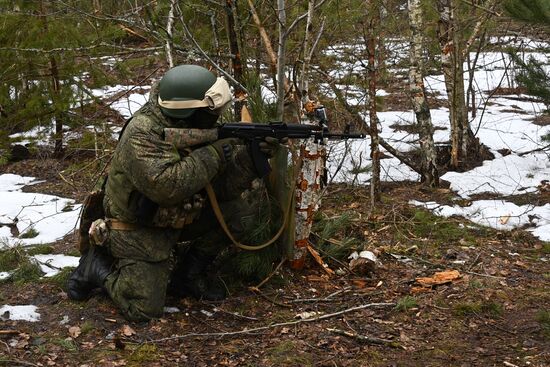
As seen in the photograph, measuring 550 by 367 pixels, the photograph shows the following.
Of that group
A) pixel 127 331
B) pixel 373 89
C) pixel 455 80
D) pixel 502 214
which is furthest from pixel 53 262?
pixel 455 80

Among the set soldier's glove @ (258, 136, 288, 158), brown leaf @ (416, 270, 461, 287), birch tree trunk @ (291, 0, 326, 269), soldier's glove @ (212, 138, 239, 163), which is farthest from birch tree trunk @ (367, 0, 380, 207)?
soldier's glove @ (212, 138, 239, 163)

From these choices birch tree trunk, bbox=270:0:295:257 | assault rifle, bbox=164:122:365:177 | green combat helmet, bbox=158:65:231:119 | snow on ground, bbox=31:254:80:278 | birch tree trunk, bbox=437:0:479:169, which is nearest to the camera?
green combat helmet, bbox=158:65:231:119

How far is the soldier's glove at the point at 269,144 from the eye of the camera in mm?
3871

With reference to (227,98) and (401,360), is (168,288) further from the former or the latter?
(401,360)

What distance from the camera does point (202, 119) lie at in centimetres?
389

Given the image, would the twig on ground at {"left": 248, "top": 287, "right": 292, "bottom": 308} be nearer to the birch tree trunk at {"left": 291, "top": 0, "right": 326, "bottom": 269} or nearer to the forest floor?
the forest floor

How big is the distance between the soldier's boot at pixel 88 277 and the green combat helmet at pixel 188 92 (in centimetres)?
111

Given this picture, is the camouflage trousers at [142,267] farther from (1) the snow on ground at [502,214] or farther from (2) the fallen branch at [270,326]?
(1) the snow on ground at [502,214]

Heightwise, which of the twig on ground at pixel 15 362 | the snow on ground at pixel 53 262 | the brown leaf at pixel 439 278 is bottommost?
the brown leaf at pixel 439 278

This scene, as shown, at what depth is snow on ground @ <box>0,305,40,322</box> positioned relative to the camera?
3.81 meters

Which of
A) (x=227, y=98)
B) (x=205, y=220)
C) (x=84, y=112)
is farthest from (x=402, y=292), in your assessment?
(x=84, y=112)

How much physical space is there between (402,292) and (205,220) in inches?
57.3

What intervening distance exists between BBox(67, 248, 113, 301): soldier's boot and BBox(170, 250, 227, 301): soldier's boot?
1.54ft

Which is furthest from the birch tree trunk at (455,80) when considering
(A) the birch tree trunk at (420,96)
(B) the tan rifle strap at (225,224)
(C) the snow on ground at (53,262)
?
(C) the snow on ground at (53,262)
